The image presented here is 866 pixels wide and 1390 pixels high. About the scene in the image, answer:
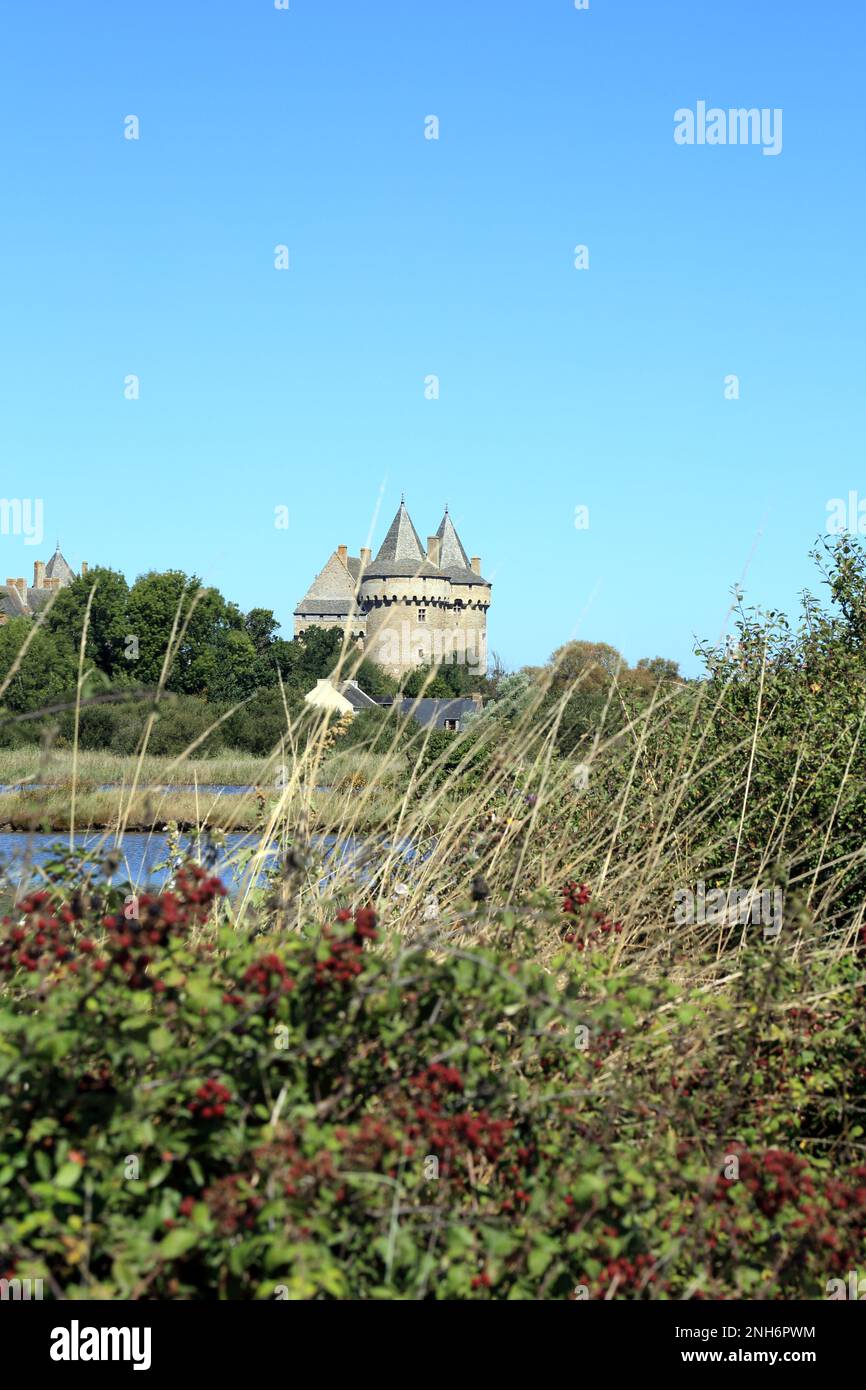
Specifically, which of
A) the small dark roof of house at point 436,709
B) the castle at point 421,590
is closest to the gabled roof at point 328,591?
the castle at point 421,590

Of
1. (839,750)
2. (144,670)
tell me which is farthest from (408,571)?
(839,750)

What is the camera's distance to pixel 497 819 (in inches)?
186

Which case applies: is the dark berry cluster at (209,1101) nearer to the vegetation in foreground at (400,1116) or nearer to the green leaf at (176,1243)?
the vegetation in foreground at (400,1116)

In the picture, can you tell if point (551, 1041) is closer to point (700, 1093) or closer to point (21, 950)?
point (700, 1093)

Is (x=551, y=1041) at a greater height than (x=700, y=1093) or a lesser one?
greater

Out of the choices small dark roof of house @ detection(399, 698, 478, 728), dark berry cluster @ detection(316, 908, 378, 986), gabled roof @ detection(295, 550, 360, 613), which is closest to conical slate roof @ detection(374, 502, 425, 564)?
gabled roof @ detection(295, 550, 360, 613)

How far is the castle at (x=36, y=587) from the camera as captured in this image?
90.1 meters

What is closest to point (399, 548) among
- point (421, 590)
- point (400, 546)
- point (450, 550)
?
point (400, 546)

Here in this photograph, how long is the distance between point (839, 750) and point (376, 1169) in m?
3.88

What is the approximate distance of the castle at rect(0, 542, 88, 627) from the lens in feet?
295

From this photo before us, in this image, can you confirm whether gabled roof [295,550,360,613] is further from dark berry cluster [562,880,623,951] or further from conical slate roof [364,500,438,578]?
dark berry cluster [562,880,623,951]

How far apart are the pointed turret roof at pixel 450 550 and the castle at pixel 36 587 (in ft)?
81.9

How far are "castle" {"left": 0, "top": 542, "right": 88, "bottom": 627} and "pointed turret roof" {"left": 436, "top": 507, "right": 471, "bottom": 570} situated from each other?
2497 centimetres

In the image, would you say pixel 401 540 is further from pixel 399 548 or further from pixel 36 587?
pixel 36 587
